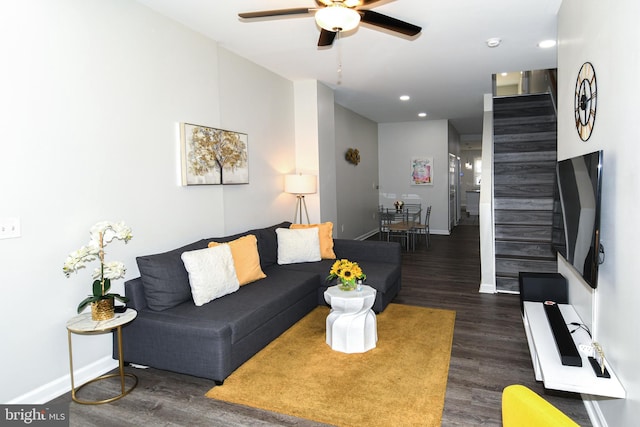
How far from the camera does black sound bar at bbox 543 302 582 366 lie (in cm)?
213

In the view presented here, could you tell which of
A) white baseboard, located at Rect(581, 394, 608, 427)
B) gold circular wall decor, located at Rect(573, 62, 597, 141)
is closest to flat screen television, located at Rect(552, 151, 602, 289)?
gold circular wall decor, located at Rect(573, 62, 597, 141)

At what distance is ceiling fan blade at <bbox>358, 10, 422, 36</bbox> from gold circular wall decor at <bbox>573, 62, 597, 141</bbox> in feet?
3.71

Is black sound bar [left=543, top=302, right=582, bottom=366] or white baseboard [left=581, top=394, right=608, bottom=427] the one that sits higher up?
black sound bar [left=543, top=302, right=582, bottom=366]

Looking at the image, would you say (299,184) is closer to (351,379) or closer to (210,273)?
(210,273)

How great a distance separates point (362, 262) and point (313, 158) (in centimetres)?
176

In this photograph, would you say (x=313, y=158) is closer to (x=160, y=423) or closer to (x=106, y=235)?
(x=106, y=235)

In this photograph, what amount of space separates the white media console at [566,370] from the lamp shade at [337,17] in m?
2.26

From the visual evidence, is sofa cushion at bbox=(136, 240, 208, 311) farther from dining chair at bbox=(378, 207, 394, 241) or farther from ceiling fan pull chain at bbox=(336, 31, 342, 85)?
dining chair at bbox=(378, 207, 394, 241)

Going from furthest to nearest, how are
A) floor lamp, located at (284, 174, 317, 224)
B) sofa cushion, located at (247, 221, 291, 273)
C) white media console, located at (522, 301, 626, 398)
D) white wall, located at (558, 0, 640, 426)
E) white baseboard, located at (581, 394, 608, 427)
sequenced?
floor lamp, located at (284, 174, 317, 224), sofa cushion, located at (247, 221, 291, 273), white baseboard, located at (581, 394, 608, 427), white media console, located at (522, 301, 626, 398), white wall, located at (558, 0, 640, 426)

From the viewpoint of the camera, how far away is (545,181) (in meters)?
5.21

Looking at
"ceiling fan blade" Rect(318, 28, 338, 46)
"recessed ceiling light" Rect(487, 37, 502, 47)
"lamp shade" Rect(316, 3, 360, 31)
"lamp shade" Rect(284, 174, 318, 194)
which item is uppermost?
"recessed ceiling light" Rect(487, 37, 502, 47)

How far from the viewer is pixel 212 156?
3.99 m

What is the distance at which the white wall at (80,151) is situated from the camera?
2.43 metres

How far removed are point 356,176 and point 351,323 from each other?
5695mm
